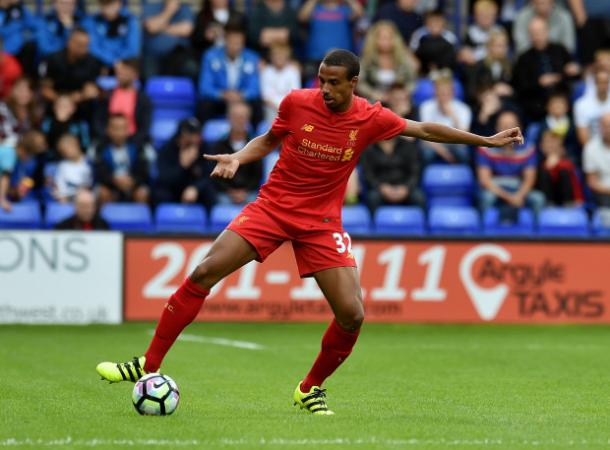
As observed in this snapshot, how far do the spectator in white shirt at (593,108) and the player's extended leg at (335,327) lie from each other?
35.5 feet

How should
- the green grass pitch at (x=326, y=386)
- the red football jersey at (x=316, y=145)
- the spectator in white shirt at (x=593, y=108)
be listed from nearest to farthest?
the green grass pitch at (x=326, y=386)
the red football jersey at (x=316, y=145)
the spectator in white shirt at (x=593, y=108)

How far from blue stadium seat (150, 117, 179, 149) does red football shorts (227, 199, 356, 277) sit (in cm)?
1033

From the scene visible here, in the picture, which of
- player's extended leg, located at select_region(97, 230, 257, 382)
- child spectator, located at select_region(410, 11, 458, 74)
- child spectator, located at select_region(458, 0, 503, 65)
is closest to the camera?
player's extended leg, located at select_region(97, 230, 257, 382)

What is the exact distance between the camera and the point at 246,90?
18.5 metres

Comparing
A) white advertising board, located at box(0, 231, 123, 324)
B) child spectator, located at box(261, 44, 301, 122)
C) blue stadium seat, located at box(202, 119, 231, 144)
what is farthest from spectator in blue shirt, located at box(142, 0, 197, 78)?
white advertising board, located at box(0, 231, 123, 324)

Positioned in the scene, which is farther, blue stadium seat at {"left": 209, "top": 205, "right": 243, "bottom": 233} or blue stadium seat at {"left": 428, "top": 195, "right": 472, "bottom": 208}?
blue stadium seat at {"left": 428, "top": 195, "right": 472, "bottom": 208}

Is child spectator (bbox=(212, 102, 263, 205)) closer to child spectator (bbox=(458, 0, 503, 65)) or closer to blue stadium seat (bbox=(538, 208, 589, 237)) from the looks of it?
blue stadium seat (bbox=(538, 208, 589, 237))

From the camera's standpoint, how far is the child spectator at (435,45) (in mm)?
18938

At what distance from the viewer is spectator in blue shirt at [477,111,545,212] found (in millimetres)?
17359

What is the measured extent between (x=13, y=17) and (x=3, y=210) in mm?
3612

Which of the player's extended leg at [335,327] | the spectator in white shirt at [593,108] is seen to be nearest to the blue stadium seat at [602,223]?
the spectator in white shirt at [593,108]

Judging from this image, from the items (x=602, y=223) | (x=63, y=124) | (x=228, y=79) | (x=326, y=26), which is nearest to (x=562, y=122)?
(x=602, y=223)

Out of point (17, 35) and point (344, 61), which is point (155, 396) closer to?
point (344, 61)

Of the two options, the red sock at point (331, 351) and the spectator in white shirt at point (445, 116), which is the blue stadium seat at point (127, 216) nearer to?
the spectator in white shirt at point (445, 116)
